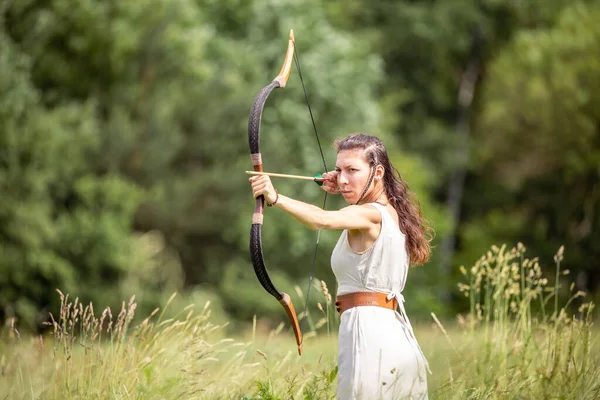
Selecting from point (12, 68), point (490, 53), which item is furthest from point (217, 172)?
point (490, 53)

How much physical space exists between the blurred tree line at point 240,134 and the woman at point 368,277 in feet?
49.4

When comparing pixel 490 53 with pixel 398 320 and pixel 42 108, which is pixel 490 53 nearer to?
pixel 42 108

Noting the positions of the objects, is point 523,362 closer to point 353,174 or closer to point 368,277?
point 368,277

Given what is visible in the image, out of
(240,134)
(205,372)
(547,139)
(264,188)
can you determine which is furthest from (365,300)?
(547,139)

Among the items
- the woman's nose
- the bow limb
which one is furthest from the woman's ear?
the bow limb

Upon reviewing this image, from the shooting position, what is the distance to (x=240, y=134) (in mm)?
25469

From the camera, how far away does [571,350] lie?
16.9 ft

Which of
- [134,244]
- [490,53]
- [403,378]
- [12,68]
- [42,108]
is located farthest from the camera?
[490,53]

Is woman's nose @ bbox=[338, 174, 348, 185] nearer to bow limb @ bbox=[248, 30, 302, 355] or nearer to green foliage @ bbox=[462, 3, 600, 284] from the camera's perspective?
bow limb @ bbox=[248, 30, 302, 355]

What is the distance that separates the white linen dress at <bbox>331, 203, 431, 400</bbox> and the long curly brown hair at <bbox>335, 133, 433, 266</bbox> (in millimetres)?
161

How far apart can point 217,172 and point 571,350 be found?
20.2 metres

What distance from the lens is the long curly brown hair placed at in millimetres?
4422

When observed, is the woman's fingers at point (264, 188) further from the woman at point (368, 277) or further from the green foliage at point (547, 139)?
the green foliage at point (547, 139)

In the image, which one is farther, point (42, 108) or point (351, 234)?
point (42, 108)
